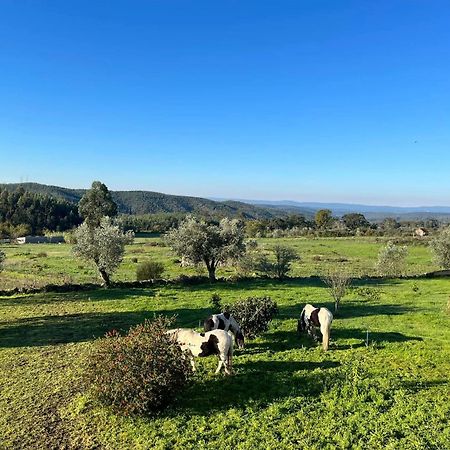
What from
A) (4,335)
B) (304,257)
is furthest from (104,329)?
(304,257)

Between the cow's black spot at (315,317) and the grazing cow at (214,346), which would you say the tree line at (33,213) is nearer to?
the cow's black spot at (315,317)

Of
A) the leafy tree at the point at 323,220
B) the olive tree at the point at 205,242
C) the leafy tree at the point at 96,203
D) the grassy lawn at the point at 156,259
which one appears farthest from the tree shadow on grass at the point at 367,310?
the leafy tree at the point at 323,220

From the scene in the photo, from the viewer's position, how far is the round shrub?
11930mm

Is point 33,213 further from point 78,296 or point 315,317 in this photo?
point 315,317

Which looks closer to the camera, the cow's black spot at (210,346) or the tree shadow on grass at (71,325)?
the cow's black spot at (210,346)

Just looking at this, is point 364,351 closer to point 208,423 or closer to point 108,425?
point 208,423

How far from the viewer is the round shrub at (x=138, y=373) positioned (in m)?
11.9

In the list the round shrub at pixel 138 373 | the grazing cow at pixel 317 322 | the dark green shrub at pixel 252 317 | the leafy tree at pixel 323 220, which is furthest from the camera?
the leafy tree at pixel 323 220

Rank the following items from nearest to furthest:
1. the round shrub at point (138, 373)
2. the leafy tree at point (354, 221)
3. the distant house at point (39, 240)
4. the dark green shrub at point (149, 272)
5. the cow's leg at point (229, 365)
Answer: the round shrub at point (138, 373) < the cow's leg at point (229, 365) < the dark green shrub at point (149, 272) < the distant house at point (39, 240) < the leafy tree at point (354, 221)

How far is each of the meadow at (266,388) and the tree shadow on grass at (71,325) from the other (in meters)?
0.07

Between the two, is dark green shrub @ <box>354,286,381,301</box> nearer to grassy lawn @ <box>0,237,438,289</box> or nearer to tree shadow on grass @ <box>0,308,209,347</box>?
tree shadow on grass @ <box>0,308,209,347</box>

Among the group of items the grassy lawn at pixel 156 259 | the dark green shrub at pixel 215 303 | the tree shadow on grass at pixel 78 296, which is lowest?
the grassy lawn at pixel 156 259

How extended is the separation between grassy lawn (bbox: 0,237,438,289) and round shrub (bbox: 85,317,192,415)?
2925cm

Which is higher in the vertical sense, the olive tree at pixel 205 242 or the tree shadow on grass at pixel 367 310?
the olive tree at pixel 205 242
